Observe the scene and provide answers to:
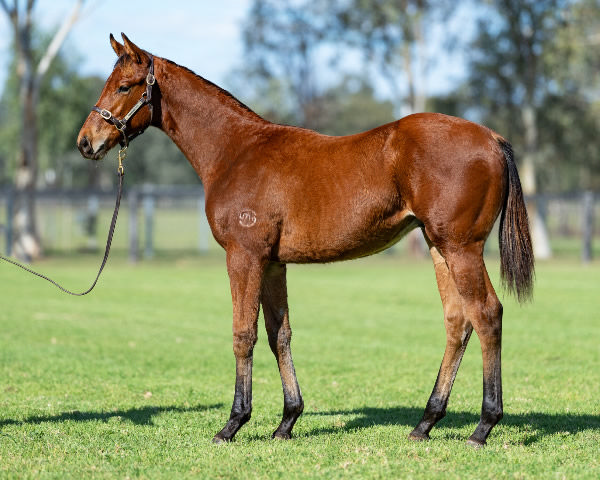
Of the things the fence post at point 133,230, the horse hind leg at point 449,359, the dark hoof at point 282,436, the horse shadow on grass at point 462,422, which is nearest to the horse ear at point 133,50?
the horse hind leg at point 449,359

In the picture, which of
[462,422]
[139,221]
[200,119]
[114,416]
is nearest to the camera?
[200,119]

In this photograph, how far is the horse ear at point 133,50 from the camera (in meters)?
5.57

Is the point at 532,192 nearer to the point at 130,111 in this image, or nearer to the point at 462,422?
the point at 462,422

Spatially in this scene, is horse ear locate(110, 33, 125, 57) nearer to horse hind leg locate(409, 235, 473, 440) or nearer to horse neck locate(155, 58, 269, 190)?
horse neck locate(155, 58, 269, 190)

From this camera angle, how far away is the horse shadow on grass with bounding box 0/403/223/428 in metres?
A: 6.19

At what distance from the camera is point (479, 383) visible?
8055 millimetres

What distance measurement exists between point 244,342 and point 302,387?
260 cm

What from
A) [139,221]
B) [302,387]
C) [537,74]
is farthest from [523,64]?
[302,387]

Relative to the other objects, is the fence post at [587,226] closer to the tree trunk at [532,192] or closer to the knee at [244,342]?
the tree trunk at [532,192]

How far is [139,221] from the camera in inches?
1129

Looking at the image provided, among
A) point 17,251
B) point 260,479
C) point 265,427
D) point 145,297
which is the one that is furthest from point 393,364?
point 17,251

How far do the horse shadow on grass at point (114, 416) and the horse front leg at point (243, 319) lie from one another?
1021 mm

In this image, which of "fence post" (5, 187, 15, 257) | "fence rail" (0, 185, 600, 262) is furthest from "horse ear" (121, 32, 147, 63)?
"fence post" (5, 187, 15, 257)

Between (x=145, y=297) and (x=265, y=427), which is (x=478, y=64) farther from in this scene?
(x=265, y=427)
